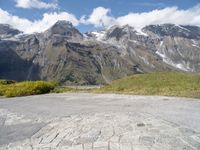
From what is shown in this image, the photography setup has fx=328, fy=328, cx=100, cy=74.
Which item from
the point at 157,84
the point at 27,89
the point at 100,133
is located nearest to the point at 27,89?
the point at 27,89

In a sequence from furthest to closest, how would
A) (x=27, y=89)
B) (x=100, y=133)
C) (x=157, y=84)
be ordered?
(x=27, y=89) → (x=157, y=84) → (x=100, y=133)

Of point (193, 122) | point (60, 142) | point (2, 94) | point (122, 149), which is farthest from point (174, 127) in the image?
point (2, 94)

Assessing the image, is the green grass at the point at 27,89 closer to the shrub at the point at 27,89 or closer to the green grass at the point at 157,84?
the shrub at the point at 27,89

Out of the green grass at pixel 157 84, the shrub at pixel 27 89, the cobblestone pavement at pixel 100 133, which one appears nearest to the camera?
the cobblestone pavement at pixel 100 133

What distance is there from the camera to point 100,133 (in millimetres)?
9969

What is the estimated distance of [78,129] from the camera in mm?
10656

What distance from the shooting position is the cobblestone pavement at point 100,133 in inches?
345

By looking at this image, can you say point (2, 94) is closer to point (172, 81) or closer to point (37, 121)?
point (172, 81)

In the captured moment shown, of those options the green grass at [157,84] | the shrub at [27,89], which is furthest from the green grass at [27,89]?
Result: the green grass at [157,84]

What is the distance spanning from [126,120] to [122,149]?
10.8ft

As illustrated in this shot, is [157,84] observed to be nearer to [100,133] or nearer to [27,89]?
[27,89]

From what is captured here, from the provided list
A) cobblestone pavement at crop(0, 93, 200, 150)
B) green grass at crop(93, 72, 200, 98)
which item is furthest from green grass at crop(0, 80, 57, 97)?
cobblestone pavement at crop(0, 93, 200, 150)

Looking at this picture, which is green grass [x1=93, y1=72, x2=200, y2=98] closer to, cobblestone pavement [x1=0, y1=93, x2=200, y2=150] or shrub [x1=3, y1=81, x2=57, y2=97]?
shrub [x1=3, y1=81, x2=57, y2=97]

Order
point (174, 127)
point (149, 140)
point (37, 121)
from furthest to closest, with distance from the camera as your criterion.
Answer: point (37, 121), point (174, 127), point (149, 140)
